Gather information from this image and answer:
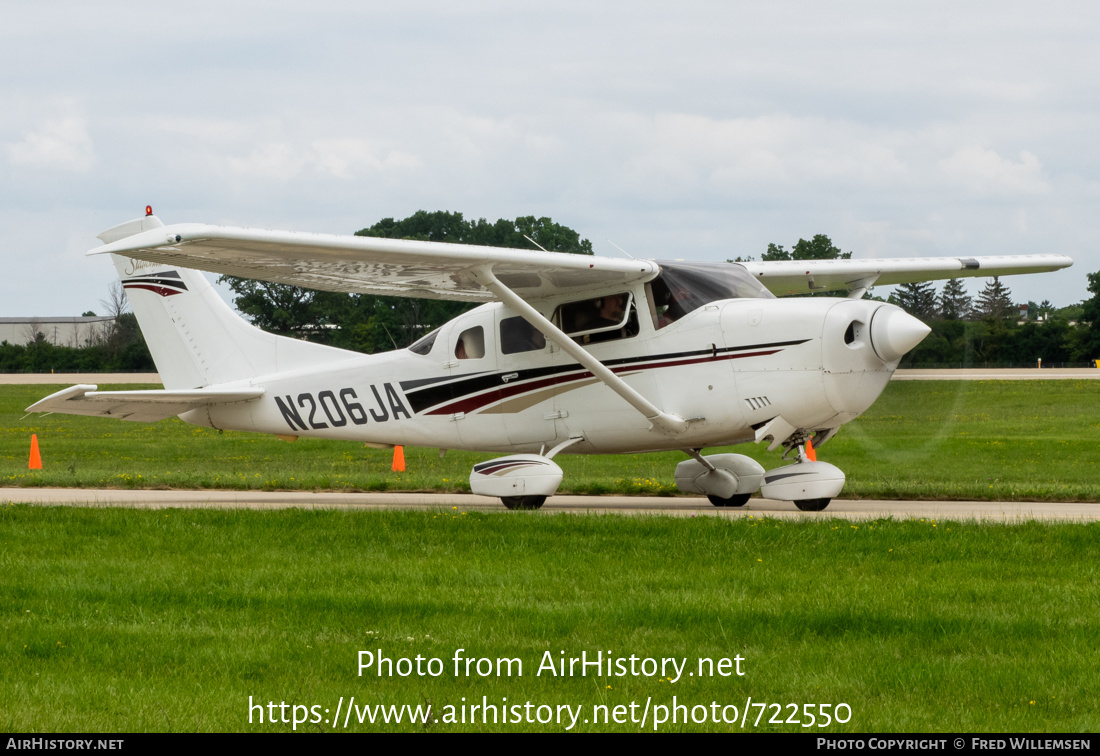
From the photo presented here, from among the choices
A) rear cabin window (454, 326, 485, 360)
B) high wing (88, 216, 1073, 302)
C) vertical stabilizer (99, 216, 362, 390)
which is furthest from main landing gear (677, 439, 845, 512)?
vertical stabilizer (99, 216, 362, 390)

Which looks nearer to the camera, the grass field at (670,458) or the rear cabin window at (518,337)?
the rear cabin window at (518,337)

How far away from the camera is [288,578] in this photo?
27.7ft

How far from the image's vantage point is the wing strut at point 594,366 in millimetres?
12625

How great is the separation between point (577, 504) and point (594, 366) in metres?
3.09

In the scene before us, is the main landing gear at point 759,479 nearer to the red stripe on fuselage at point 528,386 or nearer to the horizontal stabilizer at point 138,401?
the red stripe on fuselage at point 528,386

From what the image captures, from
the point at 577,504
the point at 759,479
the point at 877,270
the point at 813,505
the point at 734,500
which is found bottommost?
the point at 577,504

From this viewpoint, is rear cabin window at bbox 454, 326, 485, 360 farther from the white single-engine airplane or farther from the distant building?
the distant building

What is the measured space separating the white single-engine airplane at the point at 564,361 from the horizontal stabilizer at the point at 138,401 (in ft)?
0.12

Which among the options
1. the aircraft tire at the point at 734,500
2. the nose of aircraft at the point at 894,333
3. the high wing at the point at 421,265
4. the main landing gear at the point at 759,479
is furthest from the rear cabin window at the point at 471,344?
the nose of aircraft at the point at 894,333

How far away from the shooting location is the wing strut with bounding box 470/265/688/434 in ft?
41.4

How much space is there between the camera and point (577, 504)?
15.3 metres

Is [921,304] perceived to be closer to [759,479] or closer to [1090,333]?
[759,479]

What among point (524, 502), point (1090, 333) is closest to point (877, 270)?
point (524, 502)

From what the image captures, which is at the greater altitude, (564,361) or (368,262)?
(368,262)
